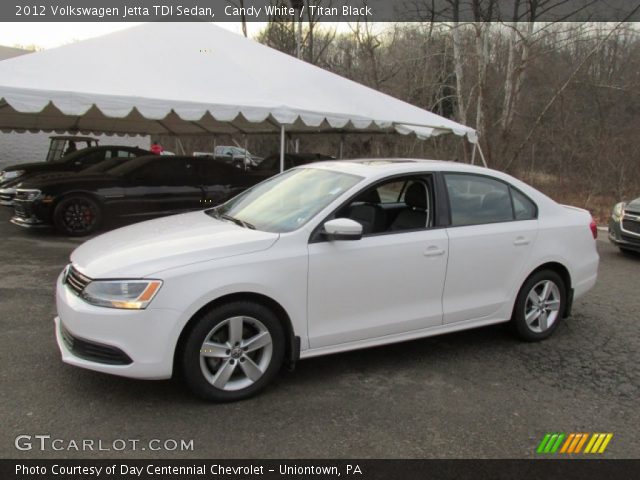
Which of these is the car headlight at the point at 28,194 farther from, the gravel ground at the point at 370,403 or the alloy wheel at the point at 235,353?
the alloy wheel at the point at 235,353

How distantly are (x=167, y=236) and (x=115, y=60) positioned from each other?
6945 mm

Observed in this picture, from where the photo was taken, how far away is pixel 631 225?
28.2ft

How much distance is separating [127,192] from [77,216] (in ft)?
3.18

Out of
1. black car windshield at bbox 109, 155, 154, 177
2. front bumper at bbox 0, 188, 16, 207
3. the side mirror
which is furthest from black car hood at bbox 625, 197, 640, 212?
front bumper at bbox 0, 188, 16, 207

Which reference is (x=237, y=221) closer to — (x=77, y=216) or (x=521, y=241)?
(x=521, y=241)

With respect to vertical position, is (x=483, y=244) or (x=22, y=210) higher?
(x=483, y=244)

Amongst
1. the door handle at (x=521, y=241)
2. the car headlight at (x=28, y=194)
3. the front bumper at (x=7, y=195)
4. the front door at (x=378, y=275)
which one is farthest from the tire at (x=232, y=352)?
the front bumper at (x=7, y=195)

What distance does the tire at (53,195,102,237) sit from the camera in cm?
922

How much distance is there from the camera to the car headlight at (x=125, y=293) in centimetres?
312

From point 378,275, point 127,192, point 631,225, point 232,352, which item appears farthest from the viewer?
point 127,192

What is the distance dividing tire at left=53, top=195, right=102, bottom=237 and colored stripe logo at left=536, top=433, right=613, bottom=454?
8.53 m

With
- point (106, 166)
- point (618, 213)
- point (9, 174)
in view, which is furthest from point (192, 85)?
point (618, 213)

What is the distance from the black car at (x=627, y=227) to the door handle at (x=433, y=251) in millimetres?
6075

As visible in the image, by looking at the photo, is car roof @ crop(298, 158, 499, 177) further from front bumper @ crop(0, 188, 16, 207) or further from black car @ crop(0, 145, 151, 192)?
black car @ crop(0, 145, 151, 192)
